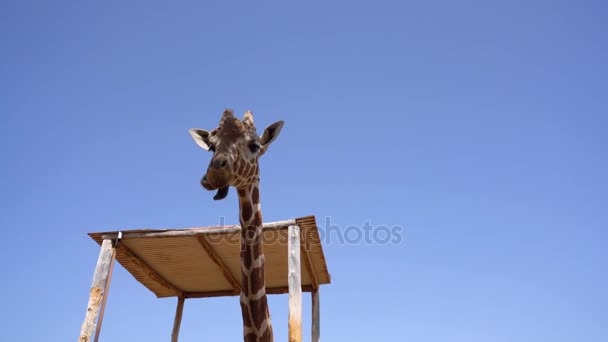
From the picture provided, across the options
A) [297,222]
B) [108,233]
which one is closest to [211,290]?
[108,233]

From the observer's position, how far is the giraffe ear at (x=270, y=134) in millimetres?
5734

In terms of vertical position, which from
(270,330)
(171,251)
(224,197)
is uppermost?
(171,251)

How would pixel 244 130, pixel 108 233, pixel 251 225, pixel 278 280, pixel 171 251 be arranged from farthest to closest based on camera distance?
pixel 278 280 < pixel 171 251 < pixel 108 233 < pixel 251 225 < pixel 244 130

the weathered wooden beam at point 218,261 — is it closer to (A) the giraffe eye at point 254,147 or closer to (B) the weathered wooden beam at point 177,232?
(B) the weathered wooden beam at point 177,232

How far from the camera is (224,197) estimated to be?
4.82 meters

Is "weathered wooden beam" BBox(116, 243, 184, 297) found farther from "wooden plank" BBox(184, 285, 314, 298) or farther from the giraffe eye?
the giraffe eye

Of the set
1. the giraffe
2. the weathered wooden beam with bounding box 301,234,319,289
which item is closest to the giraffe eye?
the giraffe

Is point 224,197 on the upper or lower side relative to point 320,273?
lower

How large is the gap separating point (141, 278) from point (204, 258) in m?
2.26

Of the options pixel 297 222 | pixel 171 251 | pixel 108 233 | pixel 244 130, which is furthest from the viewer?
pixel 171 251

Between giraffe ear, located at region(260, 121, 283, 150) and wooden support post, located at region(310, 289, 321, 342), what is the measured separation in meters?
7.46

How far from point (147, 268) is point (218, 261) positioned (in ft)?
5.84

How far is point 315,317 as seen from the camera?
1222 centimetres

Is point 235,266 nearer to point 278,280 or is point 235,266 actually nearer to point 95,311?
point 278,280
